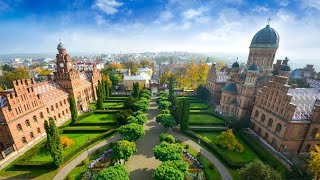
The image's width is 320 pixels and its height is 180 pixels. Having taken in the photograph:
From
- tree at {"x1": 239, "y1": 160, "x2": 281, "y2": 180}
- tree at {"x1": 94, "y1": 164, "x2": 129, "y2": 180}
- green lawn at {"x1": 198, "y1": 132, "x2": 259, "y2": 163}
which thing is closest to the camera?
tree at {"x1": 239, "y1": 160, "x2": 281, "y2": 180}

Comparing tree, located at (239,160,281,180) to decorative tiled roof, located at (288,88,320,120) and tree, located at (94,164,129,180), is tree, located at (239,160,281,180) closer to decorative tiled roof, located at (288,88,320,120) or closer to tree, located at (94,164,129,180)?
decorative tiled roof, located at (288,88,320,120)

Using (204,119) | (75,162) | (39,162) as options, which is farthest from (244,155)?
(39,162)

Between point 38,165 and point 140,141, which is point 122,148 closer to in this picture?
point 140,141

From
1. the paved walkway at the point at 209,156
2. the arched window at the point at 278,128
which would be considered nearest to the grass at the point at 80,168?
the paved walkway at the point at 209,156

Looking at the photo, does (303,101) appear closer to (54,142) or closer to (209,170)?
(209,170)

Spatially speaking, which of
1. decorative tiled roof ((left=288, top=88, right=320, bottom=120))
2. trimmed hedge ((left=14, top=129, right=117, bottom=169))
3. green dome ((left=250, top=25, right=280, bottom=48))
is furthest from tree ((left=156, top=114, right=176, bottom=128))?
green dome ((left=250, top=25, right=280, bottom=48))

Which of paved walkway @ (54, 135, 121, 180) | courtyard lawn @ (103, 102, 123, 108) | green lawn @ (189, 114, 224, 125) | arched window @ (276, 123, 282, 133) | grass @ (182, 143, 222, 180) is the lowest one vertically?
paved walkway @ (54, 135, 121, 180)

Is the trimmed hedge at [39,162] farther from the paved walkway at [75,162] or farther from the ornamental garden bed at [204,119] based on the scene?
the ornamental garden bed at [204,119]

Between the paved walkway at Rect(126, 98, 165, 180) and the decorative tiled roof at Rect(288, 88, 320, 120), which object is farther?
the decorative tiled roof at Rect(288, 88, 320, 120)
